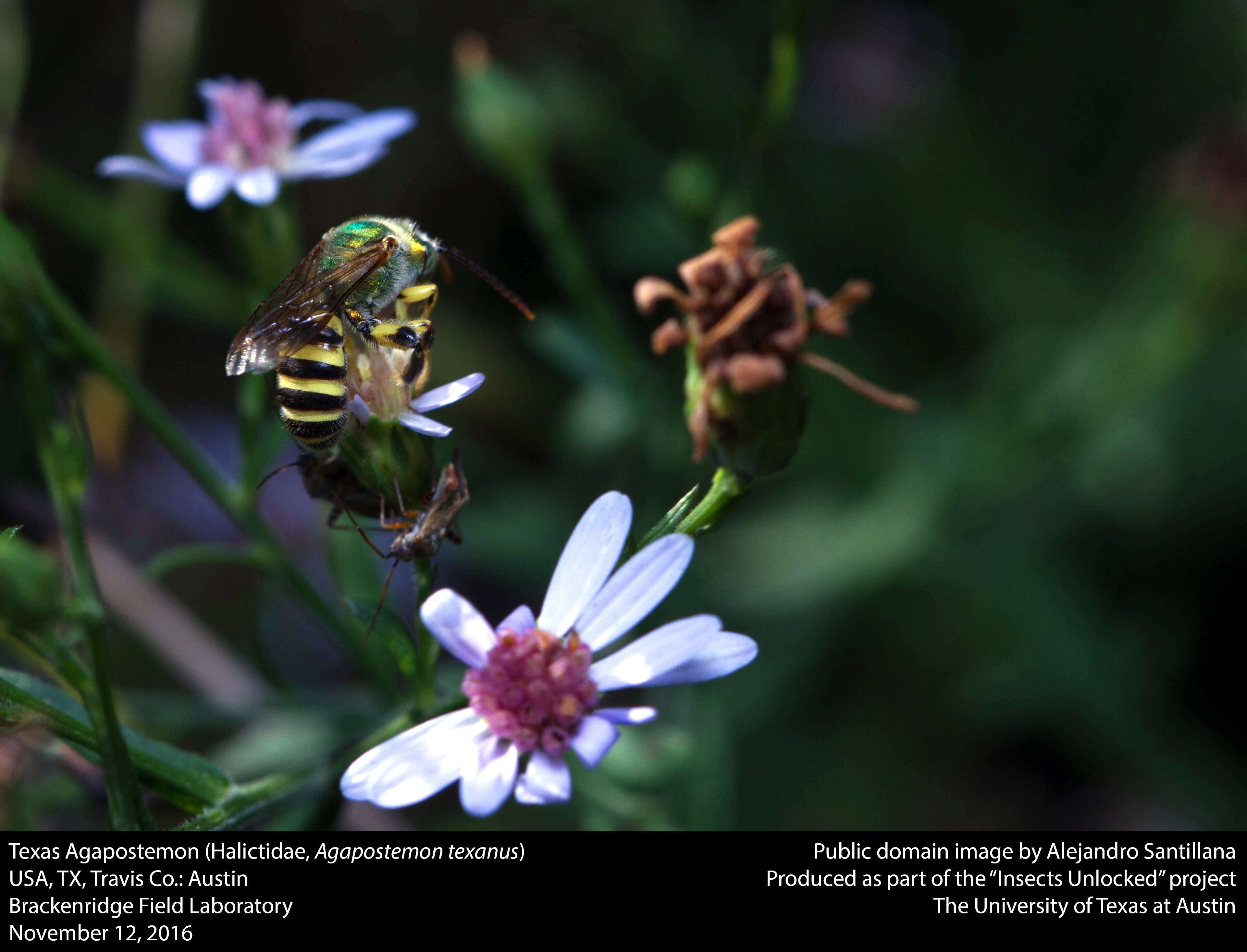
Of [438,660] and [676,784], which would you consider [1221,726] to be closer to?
[676,784]

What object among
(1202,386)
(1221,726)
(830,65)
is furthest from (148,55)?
(1221,726)

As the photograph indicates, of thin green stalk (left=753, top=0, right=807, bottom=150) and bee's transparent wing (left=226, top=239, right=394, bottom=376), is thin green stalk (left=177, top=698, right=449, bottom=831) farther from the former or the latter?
thin green stalk (left=753, top=0, right=807, bottom=150)

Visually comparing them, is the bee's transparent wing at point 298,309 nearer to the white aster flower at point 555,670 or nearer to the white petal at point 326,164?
→ the white petal at point 326,164

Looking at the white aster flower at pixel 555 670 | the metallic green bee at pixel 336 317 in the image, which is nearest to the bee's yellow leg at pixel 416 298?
the metallic green bee at pixel 336 317

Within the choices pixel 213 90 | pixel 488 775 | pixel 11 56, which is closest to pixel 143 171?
pixel 213 90

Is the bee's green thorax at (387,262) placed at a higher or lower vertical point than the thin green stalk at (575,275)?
lower

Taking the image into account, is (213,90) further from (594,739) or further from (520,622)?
(594,739)
